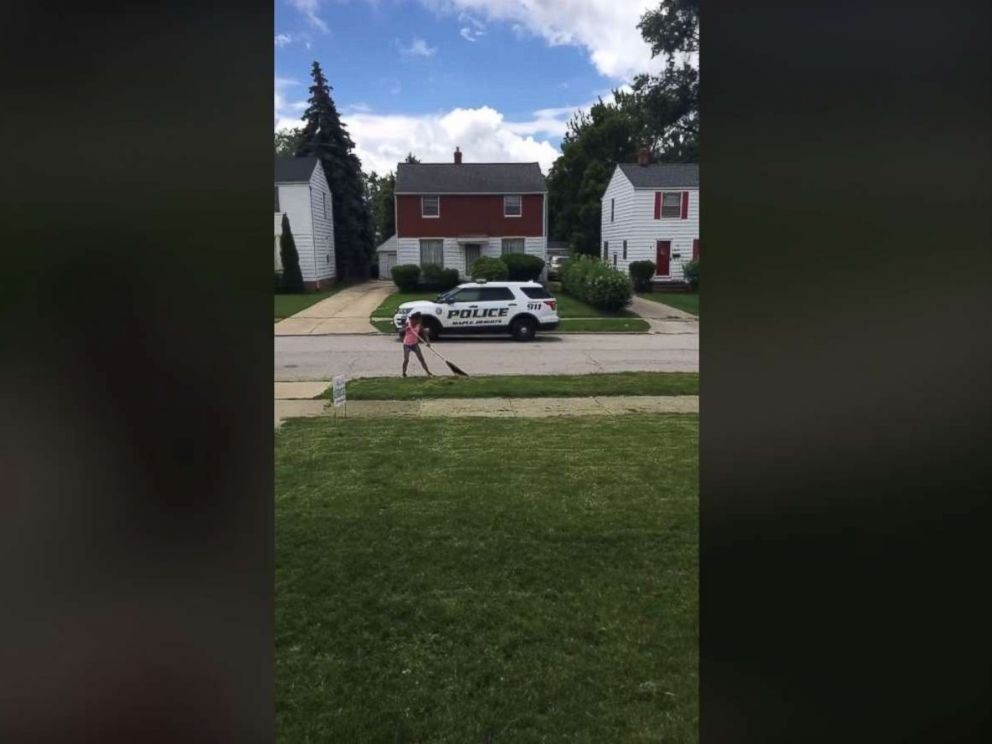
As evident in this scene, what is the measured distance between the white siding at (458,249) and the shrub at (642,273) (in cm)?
570

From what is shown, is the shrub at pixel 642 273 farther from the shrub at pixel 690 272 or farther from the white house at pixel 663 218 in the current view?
the shrub at pixel 690 272

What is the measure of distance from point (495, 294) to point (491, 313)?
1.78ft

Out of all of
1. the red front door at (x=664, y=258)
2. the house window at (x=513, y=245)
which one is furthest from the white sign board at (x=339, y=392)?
the house window at (x=513, y=245)

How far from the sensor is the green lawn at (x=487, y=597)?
368 centimetres

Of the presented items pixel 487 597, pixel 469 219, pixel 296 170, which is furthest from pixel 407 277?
pixel 487 597

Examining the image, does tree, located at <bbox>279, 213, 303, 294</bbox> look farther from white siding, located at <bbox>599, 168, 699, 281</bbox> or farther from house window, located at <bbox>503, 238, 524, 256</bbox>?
white siding, located at <bbox>599, 168, 699, 281</bbox>

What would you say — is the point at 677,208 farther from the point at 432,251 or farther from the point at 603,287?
the point at 432,251

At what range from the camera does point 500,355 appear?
55.8 feet

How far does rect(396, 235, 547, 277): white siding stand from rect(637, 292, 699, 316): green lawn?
6510mm
